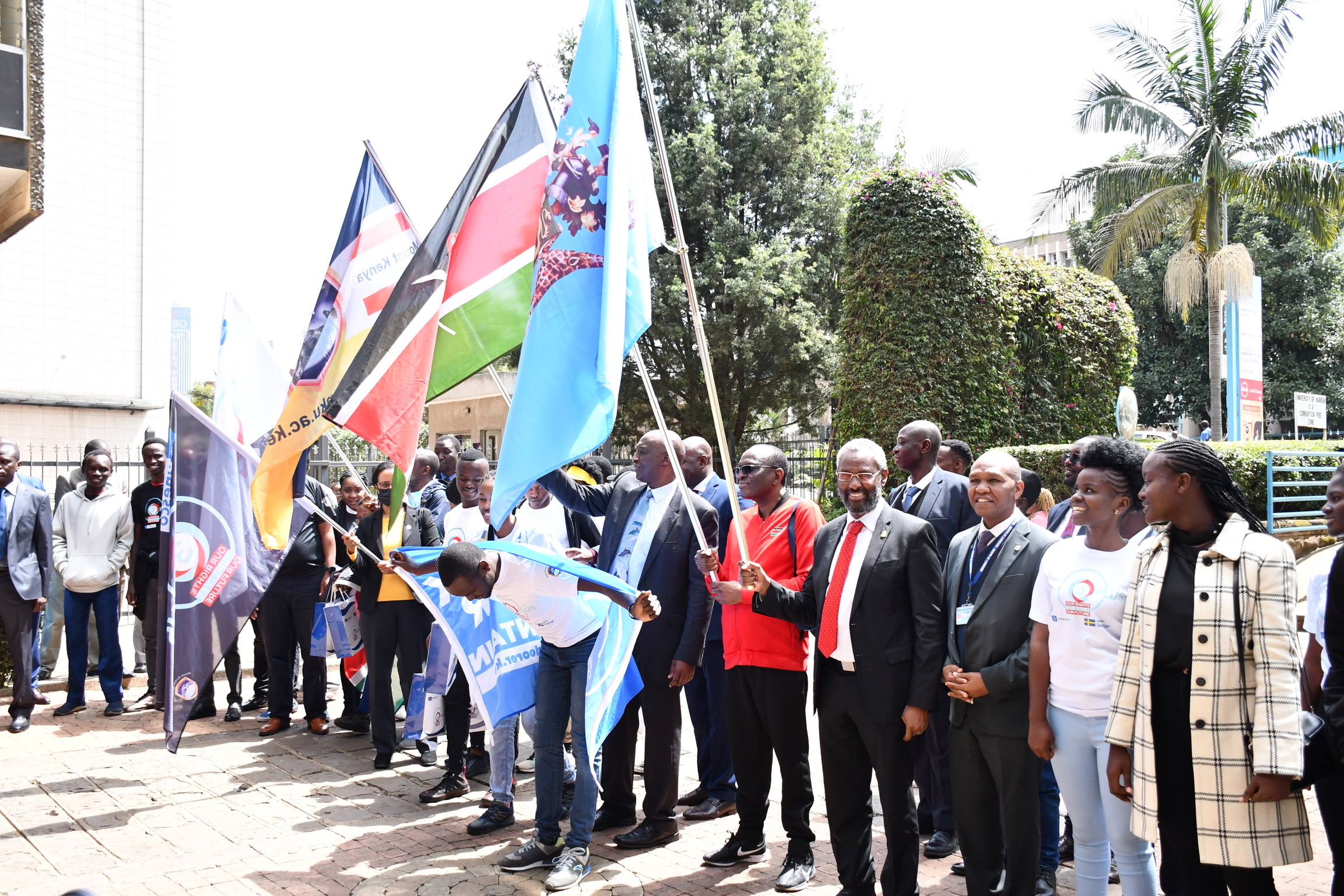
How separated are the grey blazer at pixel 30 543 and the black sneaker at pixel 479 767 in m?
4.46

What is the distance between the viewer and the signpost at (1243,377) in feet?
55.1

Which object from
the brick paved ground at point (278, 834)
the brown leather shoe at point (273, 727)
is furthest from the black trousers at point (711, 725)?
the brown leather shoe at point (273, 727)

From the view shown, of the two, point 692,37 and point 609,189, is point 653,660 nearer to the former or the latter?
point 609,189

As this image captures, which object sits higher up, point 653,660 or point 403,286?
point 403,286

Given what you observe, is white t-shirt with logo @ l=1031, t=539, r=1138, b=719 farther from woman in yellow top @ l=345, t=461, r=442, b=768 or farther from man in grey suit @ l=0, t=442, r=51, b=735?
man in grey suit @ l=0, t=442, r=51, b=735

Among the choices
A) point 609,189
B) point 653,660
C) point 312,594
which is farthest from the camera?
point 312,594

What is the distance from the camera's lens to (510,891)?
478 cm

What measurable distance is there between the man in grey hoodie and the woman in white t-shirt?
26.8 ft

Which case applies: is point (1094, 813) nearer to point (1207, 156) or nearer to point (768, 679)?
point (768, 679)

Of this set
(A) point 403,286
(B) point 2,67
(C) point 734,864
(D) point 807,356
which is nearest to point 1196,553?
(C) point 734,864

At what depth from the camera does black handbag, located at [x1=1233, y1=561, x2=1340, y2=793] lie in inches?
124

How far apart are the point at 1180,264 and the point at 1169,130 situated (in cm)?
305

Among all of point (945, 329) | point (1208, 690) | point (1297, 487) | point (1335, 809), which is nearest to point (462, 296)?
point (1208, 690)

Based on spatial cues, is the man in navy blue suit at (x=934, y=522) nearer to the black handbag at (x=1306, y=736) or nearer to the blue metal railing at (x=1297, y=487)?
the black handbag at (x=1306, y=736)
